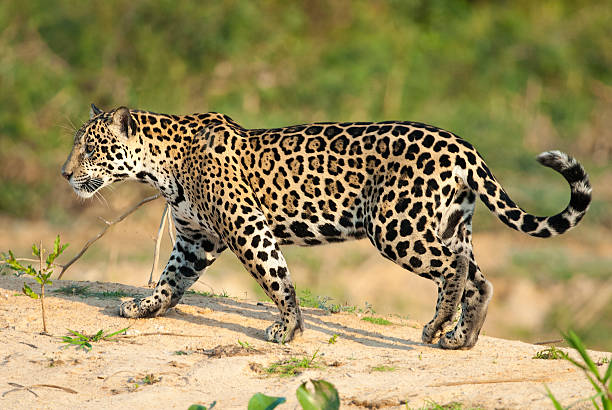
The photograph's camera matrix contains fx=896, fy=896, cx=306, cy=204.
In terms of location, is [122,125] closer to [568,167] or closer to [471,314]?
[471,314]

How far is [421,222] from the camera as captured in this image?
6.51 meters

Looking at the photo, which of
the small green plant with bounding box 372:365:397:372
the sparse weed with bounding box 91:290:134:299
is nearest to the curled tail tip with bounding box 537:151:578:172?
the small green plant with bounding box 372:365:397:372

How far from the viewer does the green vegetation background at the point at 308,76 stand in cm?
1622

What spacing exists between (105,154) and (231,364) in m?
2.15

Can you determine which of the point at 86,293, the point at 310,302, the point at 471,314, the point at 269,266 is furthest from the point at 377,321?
the point at 86,293

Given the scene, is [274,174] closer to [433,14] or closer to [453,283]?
[453,283]

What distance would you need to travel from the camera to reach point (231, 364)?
20.5 feet

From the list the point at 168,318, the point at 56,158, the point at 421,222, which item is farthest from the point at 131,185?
the point at 421,222

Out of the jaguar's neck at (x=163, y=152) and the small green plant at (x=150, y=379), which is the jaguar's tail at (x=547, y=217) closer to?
the jaguar's neck at (x=163, y=152)

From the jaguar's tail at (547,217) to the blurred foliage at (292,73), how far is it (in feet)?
34.6

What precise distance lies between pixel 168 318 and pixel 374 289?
6714 mm

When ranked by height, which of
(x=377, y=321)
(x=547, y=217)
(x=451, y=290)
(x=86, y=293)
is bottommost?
(x=86, y=293)

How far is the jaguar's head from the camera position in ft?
23.8

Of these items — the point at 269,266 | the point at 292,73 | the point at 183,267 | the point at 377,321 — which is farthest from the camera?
the point at 292,73
